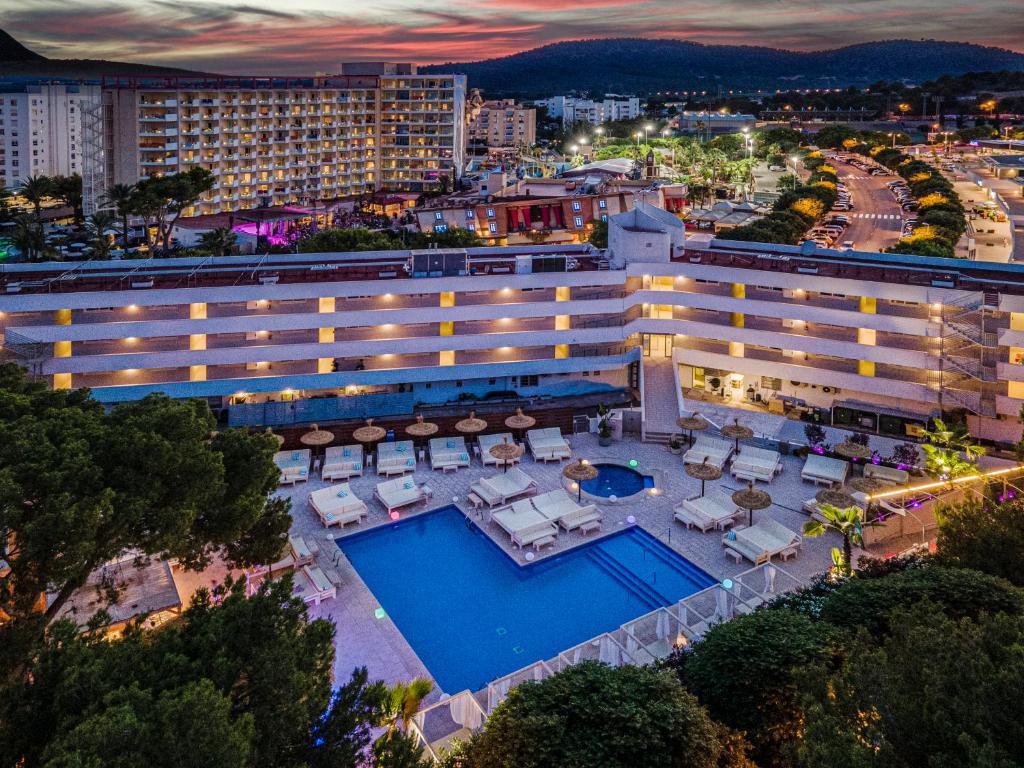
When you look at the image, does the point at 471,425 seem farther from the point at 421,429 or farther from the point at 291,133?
the point at 291,133

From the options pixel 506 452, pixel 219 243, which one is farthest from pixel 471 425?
pixel 219 243

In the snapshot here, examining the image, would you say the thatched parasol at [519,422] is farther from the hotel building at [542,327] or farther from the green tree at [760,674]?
the green tree at [760,674]

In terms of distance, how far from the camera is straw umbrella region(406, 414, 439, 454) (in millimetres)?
31000

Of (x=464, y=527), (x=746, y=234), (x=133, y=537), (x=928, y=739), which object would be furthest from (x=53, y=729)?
(x=746, y=234)

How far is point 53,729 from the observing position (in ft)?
30.0

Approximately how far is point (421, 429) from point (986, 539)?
21.0 m

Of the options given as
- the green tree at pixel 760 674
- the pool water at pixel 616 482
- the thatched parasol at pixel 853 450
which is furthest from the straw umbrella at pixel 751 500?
the green tree at pixel 760 674

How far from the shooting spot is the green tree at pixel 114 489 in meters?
12.4

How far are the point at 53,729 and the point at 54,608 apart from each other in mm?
5572

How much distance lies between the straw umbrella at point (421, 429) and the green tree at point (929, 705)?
22659mm

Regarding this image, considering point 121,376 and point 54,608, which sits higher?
point 121,376

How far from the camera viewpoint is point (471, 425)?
104 ft

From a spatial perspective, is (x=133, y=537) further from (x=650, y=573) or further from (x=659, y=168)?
(x=659, y=168)

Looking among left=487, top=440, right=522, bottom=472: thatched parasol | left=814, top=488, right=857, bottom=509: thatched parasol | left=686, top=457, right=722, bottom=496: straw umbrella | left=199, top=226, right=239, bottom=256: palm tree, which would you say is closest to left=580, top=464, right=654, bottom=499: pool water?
left=686, top=457, right=722, bottom=496: straw umbrella
